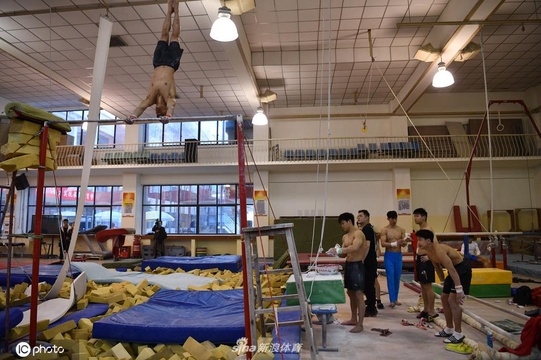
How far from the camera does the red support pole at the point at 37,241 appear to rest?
10.7ft

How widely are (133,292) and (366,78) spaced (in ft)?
30.0

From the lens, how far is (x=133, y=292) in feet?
16.4

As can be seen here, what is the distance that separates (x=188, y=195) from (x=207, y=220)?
127 cm

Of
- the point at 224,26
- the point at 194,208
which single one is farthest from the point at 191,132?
the point at 224,26

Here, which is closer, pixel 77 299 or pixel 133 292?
pixel 77 299

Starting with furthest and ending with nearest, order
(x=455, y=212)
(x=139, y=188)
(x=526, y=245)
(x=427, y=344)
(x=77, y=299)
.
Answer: (x=139, y=188) → (x=455, y=212) → (x=526, y=245) → (x=77, y=299) → (x=427, y=344)

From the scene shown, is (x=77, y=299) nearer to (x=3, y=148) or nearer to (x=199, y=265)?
(x=3, y=148)

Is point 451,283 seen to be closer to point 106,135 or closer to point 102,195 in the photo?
point 102,195

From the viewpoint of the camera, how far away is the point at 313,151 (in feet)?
41.1

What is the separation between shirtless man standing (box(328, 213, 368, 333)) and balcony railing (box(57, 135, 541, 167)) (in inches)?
307

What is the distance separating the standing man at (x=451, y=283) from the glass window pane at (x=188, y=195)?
36.4 feet

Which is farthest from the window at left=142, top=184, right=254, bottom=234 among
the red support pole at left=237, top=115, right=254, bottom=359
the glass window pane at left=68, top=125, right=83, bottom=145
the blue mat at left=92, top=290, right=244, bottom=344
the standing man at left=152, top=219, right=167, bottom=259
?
the red support pole at left=237, top=115, right=254, bottom=359

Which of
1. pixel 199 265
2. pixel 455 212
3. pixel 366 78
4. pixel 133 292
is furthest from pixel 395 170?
pixel 133 292

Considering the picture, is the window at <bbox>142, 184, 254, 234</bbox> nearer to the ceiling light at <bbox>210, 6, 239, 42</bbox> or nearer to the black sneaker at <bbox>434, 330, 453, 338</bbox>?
the ceiling light at <bbox>210, 6, 239, 42</bbox>
